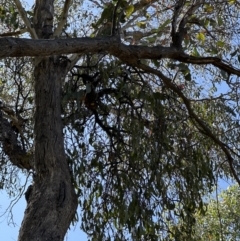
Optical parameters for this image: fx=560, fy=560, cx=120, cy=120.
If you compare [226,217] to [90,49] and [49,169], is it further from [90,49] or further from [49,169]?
[90,49]

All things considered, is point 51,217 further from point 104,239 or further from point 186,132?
point 186,132

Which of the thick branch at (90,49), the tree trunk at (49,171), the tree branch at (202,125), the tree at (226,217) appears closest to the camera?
the thick branch at (90,49)

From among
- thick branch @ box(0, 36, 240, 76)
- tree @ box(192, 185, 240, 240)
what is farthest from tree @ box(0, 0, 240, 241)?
tree @ box(192, 185, 240, 240)

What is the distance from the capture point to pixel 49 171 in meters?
3.78

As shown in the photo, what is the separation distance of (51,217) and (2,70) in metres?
3.28

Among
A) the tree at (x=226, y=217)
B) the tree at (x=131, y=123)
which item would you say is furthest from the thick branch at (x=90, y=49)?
the tree at (x=226, y=217)

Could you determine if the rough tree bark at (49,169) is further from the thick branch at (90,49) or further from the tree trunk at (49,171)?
the thick branch at (90,49)

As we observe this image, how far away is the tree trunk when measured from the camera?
3445 mm

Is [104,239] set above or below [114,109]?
below

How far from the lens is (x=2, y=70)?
6.40 m

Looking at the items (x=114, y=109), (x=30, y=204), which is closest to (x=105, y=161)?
(x=114, y=109)

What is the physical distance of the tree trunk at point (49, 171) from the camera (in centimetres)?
345

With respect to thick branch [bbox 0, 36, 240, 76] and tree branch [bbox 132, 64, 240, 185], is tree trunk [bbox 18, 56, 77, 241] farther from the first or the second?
tree branch [bbox 132, 64, 240, 185]

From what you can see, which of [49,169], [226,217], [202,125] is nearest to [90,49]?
[49,169]
